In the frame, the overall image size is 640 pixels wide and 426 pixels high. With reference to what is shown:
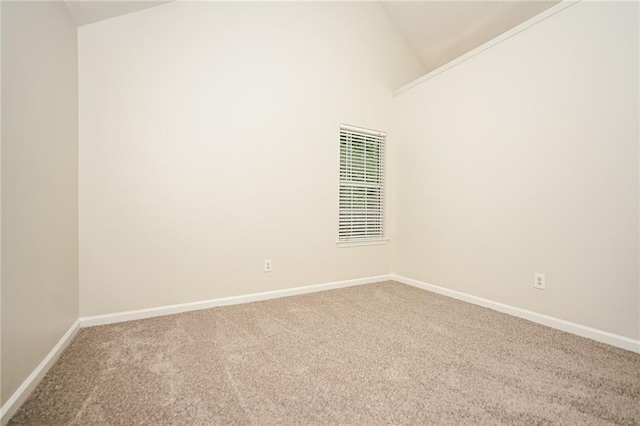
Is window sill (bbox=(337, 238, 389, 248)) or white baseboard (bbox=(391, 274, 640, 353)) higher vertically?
window sill (bbox=(337, 238, 389, 248))

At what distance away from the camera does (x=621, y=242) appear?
1.70 meters

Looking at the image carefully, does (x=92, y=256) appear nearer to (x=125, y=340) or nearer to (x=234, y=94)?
(x=125, y=340)

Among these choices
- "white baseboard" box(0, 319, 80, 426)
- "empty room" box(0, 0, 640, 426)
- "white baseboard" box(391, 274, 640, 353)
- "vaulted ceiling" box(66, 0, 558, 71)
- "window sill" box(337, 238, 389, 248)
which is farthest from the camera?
"window sill" box(337, 238, 389, 248)

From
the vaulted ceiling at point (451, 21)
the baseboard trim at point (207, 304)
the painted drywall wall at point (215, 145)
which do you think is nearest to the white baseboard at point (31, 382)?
the baseboard trim at point (207, 304)

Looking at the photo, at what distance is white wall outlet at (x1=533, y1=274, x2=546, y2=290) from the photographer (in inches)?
81.4

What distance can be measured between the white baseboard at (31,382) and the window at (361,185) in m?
2.39

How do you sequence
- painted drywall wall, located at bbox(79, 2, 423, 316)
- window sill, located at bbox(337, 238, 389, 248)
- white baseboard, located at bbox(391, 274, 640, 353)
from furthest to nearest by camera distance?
window sill, located at bbox(337, 238, 389, 248) → painted drywall wall, located at bbox(79, 2, 423, 316) → white baseboard, located at bbox(391, 274, 640, 353)

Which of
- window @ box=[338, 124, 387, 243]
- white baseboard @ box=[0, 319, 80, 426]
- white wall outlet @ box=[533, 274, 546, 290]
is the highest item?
window @ box=[338, 124, 387, 243]

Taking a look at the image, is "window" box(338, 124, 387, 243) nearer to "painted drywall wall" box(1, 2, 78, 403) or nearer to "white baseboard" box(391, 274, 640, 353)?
"white baseboard" box(391, 274, 640, 353)

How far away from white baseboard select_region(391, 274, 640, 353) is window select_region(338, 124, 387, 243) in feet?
3.30

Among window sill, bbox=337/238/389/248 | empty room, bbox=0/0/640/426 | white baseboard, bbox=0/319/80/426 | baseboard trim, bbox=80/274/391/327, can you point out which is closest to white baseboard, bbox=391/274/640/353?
empty room, bbox=0/0/640/426

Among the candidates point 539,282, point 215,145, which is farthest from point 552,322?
point 215,145

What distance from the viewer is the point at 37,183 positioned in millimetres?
1363

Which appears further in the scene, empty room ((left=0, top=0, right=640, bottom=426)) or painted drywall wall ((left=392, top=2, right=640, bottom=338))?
painted drywall wall ((left=392, top=2, right=640, bottom=338))
